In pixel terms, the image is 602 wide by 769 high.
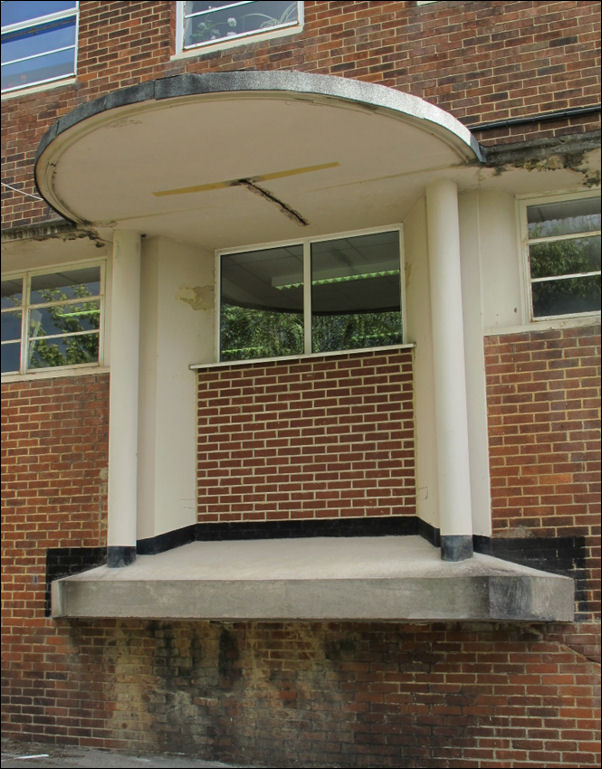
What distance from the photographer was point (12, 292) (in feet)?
25.2

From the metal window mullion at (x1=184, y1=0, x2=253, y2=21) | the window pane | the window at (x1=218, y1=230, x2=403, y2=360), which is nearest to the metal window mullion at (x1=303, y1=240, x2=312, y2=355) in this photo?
the window at (x1=218, y1=230, x2=403, y2=360)

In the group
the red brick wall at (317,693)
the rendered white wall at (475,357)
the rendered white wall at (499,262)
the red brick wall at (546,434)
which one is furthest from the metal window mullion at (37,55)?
the red brick wall at (317,693)

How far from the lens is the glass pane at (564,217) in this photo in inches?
229

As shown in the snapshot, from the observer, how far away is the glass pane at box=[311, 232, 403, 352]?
6508mm

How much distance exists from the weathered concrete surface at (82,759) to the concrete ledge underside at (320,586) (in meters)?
1.18

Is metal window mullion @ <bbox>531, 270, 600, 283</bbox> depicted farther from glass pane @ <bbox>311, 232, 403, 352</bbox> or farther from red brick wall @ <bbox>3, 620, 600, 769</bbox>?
red brick wall @ <bbox>3, 620, 600, 769</bbox>

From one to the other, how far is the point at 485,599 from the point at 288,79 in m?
3.46

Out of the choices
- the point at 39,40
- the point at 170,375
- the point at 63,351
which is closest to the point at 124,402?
the point at 170,375

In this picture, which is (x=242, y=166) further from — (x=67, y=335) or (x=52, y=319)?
(x=52, y=319)

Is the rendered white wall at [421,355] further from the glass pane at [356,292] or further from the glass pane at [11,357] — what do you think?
the glass pane at [11,357]

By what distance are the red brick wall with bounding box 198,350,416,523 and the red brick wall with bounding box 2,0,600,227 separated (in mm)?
2122

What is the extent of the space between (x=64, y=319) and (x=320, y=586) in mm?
3765

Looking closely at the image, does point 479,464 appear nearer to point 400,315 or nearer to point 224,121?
point 400,315

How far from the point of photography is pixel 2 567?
6.83 m
